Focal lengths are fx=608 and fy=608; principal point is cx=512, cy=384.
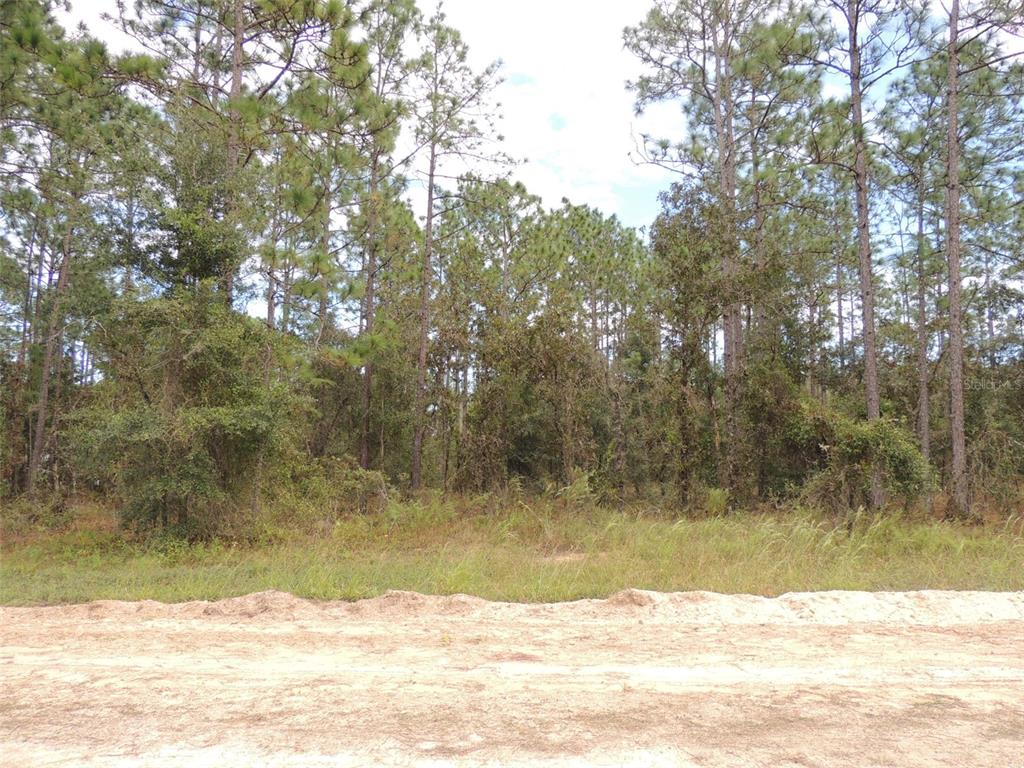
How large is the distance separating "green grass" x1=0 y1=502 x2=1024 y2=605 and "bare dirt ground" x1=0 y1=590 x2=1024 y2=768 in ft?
1.81

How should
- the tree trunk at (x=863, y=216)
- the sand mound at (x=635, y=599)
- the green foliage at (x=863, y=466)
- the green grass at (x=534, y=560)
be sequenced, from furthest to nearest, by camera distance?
the tree trunk at (x=863, y=216) → the green foliage at (x=863, y=466) → the green grass at (x=534, y=560) → the sand mound at (x=635, y=599)

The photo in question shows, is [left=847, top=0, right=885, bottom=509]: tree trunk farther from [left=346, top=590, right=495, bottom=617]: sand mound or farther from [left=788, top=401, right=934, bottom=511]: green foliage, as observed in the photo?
[left=346, top=590, right=495, bottom=617]: sand mound

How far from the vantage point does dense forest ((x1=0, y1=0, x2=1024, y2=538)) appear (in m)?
9.54

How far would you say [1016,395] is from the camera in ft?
59.3

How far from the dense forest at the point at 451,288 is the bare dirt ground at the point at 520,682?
15.8 feet

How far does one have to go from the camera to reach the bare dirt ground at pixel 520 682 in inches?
119

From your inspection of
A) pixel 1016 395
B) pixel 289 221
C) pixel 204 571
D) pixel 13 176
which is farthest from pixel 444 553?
pixel 1016 395

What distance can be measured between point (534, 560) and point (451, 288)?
9911 mm

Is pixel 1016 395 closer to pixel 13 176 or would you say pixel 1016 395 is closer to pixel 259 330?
pixel 259 330

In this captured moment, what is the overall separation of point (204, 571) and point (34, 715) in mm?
4085

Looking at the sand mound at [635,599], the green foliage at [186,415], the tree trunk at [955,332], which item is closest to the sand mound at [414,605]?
the sand mound at [635,599]

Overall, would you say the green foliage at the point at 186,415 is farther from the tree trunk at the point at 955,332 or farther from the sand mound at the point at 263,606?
the tree trunk at the point at 955,332

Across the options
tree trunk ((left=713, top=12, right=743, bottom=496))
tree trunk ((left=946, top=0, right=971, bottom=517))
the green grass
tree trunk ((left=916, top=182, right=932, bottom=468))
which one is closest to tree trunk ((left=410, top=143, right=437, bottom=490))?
the green grass

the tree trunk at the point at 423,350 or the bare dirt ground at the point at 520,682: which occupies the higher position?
the tree trunk at the point at 423,350
